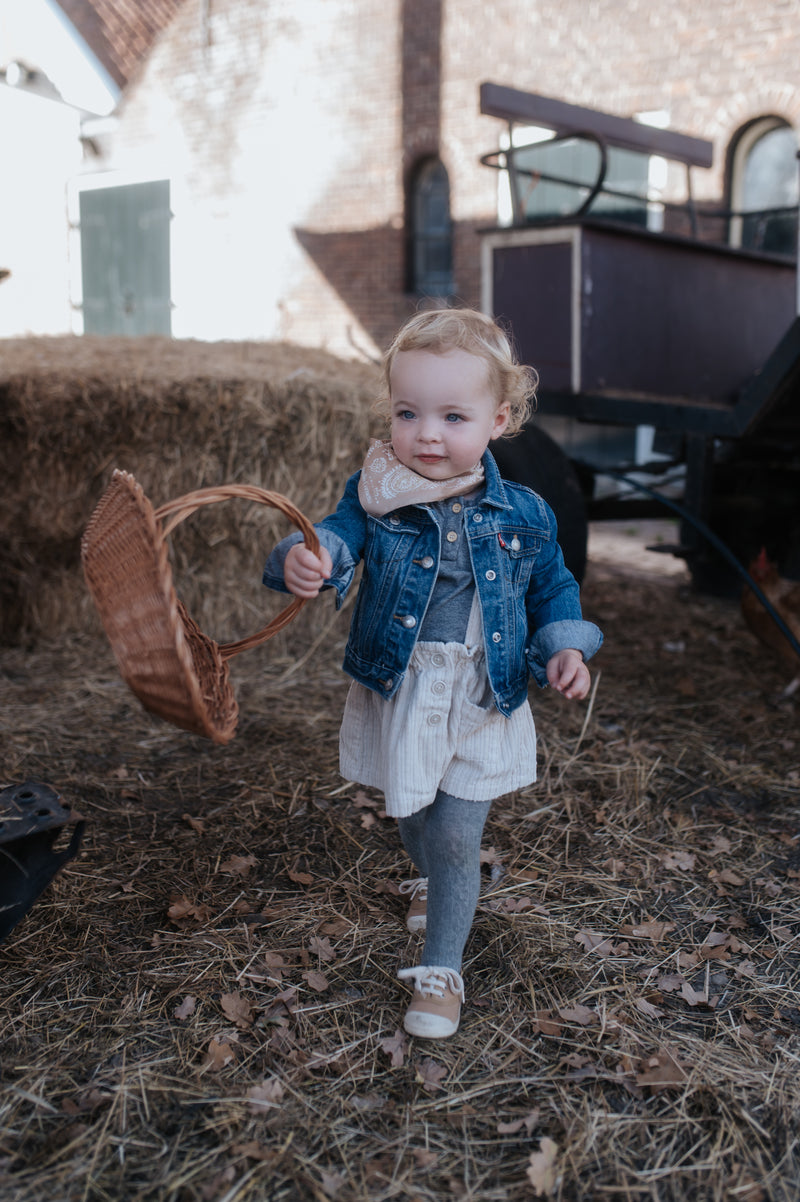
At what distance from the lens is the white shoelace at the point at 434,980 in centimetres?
197

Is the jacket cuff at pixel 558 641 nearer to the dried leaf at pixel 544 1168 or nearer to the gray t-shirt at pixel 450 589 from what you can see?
the gray t-shirt at pixel 450 589

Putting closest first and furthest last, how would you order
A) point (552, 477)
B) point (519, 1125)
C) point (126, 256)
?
point (519, 1125) → point (552, 477) → point (126, 256)

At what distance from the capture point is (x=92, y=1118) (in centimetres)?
172

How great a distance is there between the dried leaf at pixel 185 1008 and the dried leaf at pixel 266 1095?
0.85ft

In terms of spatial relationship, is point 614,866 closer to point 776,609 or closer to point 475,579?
point 475,579

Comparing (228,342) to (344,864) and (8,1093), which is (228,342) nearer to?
(344,864)

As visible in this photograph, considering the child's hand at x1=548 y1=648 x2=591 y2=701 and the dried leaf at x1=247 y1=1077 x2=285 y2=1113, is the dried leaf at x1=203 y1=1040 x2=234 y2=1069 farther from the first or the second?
Result: the child's hand at x1=548 y1=648 x2=591 y2=701

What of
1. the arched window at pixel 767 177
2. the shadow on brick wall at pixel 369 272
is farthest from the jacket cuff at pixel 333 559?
the shadow on brick wall at pixel 369 272

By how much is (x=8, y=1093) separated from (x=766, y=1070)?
4.57 ft

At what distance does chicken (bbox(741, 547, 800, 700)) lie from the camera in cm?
395

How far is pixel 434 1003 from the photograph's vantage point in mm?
1960

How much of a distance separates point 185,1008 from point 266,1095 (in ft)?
1.02

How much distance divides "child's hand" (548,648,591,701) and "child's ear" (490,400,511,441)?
0.46m

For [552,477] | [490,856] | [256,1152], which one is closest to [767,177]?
[552,477]
